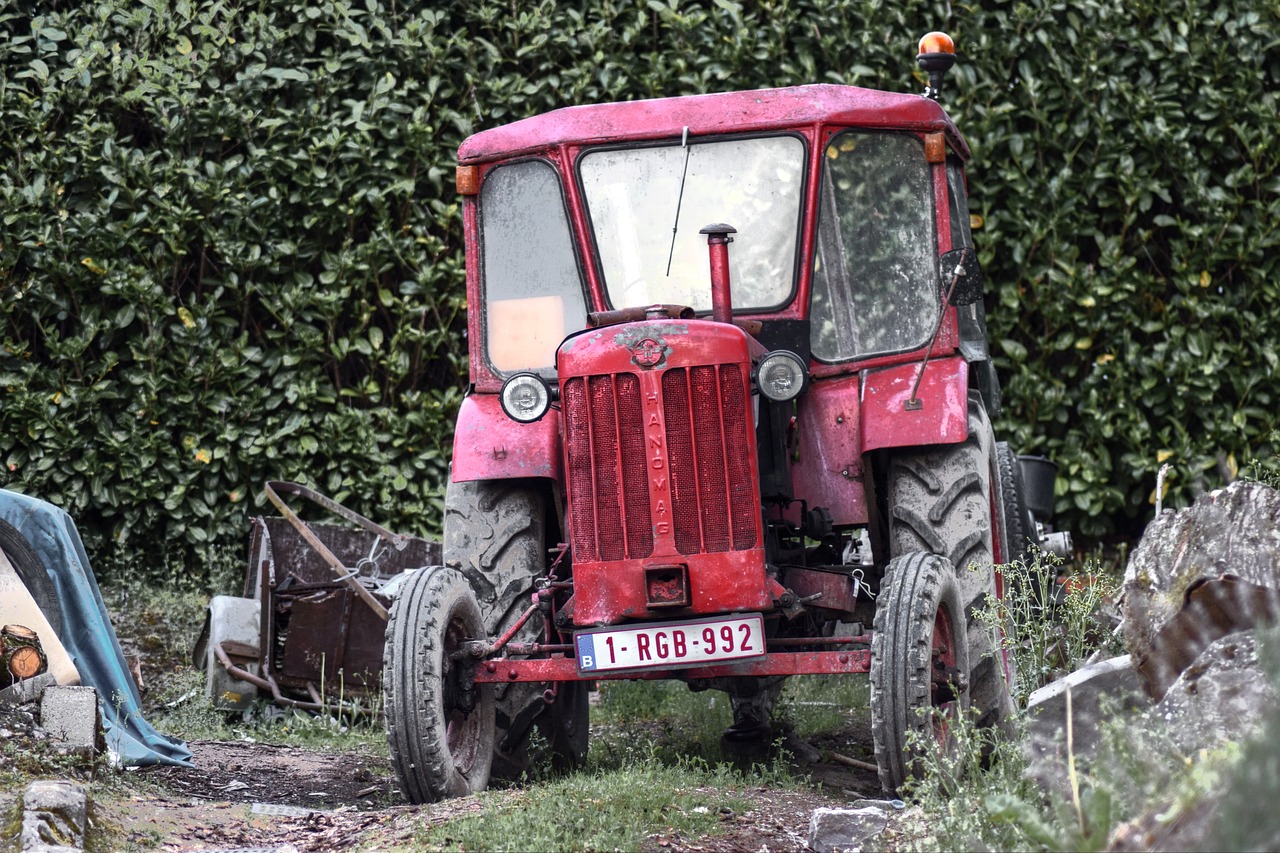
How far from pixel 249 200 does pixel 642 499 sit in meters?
4.38

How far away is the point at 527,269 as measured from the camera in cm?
561

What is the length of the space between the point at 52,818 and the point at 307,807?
1.17m

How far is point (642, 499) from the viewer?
15.3ft

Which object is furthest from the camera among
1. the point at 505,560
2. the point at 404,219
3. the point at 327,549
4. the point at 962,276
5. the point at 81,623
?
the point at 404,219

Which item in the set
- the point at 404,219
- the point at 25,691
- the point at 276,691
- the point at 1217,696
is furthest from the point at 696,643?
the point at 404,219

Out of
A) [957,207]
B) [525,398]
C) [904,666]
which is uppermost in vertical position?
[957,207]

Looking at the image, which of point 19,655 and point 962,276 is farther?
point 19,655

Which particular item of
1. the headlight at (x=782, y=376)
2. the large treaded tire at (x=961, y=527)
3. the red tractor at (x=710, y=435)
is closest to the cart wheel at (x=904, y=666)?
the red tractor at (x=710, y=435)

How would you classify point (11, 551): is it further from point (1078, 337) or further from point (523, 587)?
point (1078, 337)

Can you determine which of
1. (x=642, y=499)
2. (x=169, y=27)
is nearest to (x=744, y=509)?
(x=642, y=499)

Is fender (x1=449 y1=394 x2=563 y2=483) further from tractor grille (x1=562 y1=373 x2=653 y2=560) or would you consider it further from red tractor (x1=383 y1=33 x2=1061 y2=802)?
tractor grille (x1=562 y1=373 x2=653 y2=560)

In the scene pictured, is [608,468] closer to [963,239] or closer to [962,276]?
[962,276]

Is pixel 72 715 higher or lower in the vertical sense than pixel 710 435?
lower

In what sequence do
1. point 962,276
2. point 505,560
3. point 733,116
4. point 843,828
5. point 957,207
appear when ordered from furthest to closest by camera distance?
1. point 957,207
2. point 733,116
3. point 505,560
4. point 962,276
5. point 843,828
